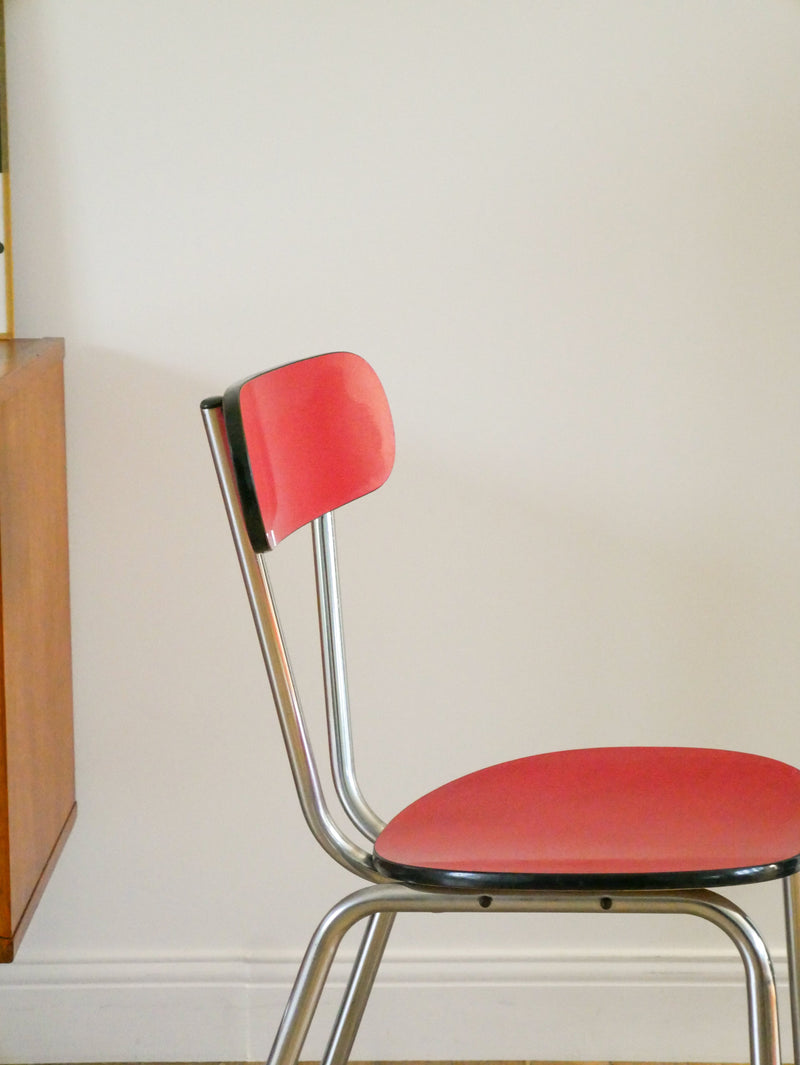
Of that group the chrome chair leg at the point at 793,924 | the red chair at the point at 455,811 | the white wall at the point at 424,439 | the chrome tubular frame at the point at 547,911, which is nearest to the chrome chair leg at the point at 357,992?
the red chair at the point at 455,811

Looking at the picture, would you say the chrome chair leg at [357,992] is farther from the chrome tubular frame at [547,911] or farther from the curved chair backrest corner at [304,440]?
the curved chair backrest corner at [304,440]

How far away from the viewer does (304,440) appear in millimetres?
889

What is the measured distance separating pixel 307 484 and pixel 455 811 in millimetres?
276

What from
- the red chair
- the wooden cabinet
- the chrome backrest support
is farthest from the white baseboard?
the chrome backrest support

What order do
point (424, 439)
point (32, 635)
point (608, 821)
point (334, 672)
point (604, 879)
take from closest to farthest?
point (604, 879) → point (608, 821) → point (334, 672) → point (32, 635) → point (424, 439)

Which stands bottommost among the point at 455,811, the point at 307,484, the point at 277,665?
the point at 455,811

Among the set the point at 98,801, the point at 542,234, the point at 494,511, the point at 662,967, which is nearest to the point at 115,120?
the point at 542,234

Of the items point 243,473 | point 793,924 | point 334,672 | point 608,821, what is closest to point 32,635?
point 334,672

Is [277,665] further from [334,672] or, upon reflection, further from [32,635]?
[32,635]

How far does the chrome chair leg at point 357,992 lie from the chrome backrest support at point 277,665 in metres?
0.06

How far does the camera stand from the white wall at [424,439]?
1.26 m

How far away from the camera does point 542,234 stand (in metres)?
1.29

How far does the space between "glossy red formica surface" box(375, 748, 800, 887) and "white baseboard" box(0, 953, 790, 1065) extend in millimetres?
529

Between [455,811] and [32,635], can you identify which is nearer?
[455,811]
